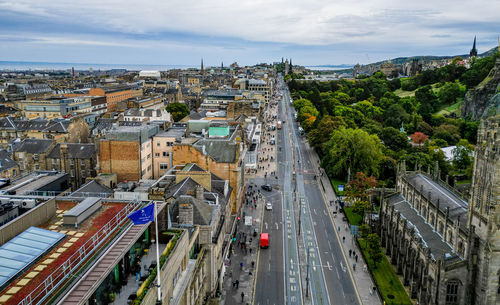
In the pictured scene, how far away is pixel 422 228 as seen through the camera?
51.7 meters

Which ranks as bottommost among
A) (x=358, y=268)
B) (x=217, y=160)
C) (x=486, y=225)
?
(x=358, y=268)

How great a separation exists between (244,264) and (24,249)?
3409 cm

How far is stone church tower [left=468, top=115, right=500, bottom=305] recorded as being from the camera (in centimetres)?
3856

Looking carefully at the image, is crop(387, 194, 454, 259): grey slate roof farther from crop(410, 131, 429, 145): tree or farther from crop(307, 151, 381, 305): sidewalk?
crop(410, 131, 429, 145): tree

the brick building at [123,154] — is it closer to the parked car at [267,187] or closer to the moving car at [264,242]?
the moving car at [264,242]

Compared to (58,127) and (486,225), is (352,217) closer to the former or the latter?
(486,225)

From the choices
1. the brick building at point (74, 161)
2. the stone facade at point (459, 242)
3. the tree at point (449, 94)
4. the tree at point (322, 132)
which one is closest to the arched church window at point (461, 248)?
the stone facade at point (459, 242)

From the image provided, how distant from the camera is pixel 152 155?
73.8 m

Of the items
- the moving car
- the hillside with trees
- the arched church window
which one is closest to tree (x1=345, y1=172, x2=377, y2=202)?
the hillside with trees

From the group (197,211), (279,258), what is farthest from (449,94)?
(197,211)

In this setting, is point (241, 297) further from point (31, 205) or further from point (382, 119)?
point (382, 119)

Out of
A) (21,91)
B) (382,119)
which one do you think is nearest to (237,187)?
(382,119)

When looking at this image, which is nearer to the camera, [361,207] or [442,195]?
[442,195]

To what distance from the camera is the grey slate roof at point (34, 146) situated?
2931 inches
